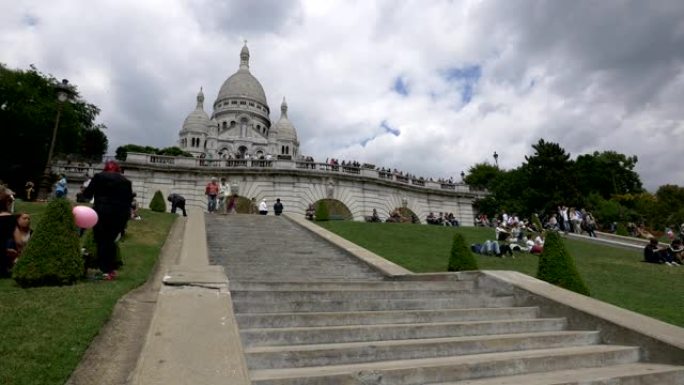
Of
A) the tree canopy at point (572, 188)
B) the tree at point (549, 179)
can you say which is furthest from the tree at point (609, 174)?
the tree at point (549, 179)

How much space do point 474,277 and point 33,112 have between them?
45495 millimetres

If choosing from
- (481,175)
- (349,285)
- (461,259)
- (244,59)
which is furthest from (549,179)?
(244,59)

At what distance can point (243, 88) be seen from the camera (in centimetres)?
10494

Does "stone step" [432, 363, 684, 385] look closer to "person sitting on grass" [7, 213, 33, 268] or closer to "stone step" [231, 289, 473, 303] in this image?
"stone step" [231, 289, 473, 303]

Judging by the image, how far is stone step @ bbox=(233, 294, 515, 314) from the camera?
246 inches

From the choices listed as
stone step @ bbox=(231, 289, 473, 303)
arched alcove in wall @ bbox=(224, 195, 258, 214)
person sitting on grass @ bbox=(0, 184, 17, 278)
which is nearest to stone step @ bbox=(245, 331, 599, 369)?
stone step @ bbox=(231, 289, 473, 303)

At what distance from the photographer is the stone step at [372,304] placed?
624 centimetres

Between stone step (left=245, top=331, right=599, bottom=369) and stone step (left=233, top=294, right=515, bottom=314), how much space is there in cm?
131

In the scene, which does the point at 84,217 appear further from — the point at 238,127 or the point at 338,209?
the point at 238,127

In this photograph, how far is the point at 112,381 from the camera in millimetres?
4102

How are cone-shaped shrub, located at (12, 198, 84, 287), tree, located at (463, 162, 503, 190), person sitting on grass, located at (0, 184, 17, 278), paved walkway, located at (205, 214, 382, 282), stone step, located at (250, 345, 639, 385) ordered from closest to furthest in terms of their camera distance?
stone step, located at (250, 345, 639, 385), cone-shaped shrub, located at (12, 198, 84, 287), person sitting on grass, located at (0, 184, 17, 278), paved walkway, located at (205, 214, 382, 282), tree, located at (463, 162, 503, 190)

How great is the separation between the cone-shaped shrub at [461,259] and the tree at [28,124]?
38.5m

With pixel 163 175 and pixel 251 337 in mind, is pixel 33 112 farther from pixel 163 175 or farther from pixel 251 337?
pixel 251 337

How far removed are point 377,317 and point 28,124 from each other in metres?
46.7
